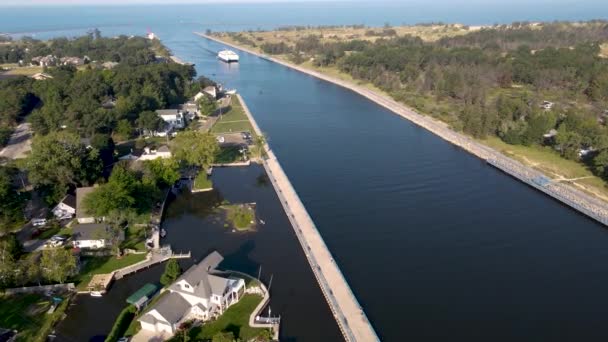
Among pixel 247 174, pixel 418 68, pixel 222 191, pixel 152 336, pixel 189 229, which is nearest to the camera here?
pixel 152 336

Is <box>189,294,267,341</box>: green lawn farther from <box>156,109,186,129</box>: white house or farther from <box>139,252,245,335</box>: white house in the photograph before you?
<box>156,109,186,129</box>: white house

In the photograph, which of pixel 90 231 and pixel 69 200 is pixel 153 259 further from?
pixel 69 200

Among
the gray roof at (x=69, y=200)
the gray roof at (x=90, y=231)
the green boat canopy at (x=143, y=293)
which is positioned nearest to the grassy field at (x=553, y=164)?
the green boat canopy at (x=143, y=293)

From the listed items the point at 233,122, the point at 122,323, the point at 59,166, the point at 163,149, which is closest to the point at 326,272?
the point at 122,323

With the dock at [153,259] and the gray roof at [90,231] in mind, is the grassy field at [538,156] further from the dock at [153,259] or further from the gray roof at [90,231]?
the gray roof at [90,231]

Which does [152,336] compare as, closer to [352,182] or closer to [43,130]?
[352,182]

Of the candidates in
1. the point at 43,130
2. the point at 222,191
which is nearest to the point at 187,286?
the point at 222,191
